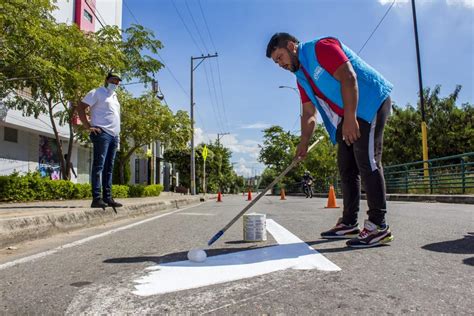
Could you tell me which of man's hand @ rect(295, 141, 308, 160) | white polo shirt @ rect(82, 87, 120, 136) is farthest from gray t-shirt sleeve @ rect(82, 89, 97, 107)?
man's hand @ rect(295, 141, 308, 160)

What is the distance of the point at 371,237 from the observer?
3396 millimetres

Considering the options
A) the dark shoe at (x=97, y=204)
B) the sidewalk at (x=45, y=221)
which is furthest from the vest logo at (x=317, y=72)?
the dark shoe at (x=97, y=204)

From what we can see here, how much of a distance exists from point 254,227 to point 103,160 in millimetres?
3141

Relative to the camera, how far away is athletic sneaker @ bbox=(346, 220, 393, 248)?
11.1 ft

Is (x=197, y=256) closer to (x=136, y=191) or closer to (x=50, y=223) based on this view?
(x=50, y=223)

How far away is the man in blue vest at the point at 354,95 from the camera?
334 cm

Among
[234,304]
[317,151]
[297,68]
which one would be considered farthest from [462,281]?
[317,151]

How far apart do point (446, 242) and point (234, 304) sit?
2391 millimetres

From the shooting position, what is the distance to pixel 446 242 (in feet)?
11.6

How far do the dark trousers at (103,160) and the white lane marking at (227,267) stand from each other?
350cm

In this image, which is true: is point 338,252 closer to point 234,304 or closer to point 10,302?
point 234,304

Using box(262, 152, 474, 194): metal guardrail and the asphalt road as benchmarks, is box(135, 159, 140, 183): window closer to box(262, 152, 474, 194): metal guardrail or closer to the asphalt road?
box(262, 152, 474, 194): metal guardrail

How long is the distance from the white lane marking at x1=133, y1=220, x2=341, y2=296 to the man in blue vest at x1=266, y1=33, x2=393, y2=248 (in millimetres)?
649

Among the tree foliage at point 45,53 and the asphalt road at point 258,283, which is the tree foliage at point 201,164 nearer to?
the tree foliage at point 45,53
